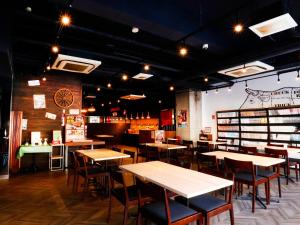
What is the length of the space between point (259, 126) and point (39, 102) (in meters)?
8.25

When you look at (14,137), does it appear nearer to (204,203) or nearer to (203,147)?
(203,147)

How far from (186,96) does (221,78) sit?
2642mm

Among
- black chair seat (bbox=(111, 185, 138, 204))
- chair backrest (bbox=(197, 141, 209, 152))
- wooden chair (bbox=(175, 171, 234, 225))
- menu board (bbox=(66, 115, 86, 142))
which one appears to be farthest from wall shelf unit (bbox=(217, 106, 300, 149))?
black chair seat (bbox=(111, 185, 138, 204))

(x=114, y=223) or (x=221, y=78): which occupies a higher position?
(x=221, y=78)

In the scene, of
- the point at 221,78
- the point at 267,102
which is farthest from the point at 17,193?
the point at 267,102

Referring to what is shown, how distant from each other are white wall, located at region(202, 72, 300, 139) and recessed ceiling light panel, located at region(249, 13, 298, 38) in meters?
4.44

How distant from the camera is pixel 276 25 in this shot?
11.0 feet

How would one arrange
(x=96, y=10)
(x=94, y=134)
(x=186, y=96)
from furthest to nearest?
(x=94, y=134) < (x=186, y=96) < (x=96, y=10)

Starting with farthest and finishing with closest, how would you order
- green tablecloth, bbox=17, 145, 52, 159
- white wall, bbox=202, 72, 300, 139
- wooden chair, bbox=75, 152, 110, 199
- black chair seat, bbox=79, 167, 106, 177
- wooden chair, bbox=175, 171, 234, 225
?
white wall, bbox=202, 72, 300, 139, green tablecloth, bbox=17, 145, 52, 159, black chair seat, bbox=79, 167, 106, 177, wooden chair, bbox=75, 152, 110, 199, wooden chair, bbox=175, 171, 234, 225

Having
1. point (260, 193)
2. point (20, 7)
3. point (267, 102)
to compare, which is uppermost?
point (20, 7)

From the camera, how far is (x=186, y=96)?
34.5ft

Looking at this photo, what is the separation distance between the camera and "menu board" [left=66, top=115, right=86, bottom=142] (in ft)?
22.6

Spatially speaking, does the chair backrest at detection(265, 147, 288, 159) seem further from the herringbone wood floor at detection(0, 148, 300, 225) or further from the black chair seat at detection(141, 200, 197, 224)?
the black chair seat at detection(141, 200, 197, 224)

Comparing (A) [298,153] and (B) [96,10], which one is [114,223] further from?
(A) [298,153]
